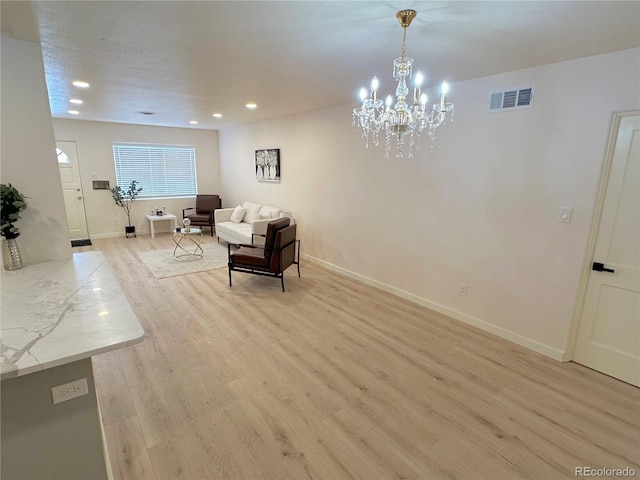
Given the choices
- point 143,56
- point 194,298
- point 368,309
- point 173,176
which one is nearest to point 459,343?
point 368,309

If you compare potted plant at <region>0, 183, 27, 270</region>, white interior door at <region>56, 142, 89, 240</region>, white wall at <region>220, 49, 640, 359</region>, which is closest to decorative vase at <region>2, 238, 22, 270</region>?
potted plant at <region>0, 183, 27, 270</region>

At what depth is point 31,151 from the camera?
2.17 m

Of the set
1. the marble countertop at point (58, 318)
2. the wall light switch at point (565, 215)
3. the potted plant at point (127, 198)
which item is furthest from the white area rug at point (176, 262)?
the wall light switch at point (565, 215)

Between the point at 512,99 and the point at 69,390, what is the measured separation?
12.0ft

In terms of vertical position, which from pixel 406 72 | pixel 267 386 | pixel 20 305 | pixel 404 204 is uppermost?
pixel 406 72

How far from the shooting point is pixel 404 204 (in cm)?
386

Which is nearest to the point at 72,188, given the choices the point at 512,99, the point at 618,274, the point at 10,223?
the point at 10,223

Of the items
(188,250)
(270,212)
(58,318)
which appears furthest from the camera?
(188,250)

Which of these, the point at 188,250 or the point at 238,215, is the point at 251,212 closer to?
the point at 238,215

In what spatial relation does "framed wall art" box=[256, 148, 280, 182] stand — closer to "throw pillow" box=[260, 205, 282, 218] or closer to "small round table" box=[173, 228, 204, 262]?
"throw pillow" box=[260, 205, 282, 218]

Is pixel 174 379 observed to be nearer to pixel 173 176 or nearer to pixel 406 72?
pixel 406 72

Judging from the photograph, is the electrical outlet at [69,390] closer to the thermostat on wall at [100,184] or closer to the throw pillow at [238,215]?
the throw pillow at [238,215]

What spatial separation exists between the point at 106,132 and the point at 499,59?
730cm

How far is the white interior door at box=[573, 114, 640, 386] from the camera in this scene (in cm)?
Result: 236
